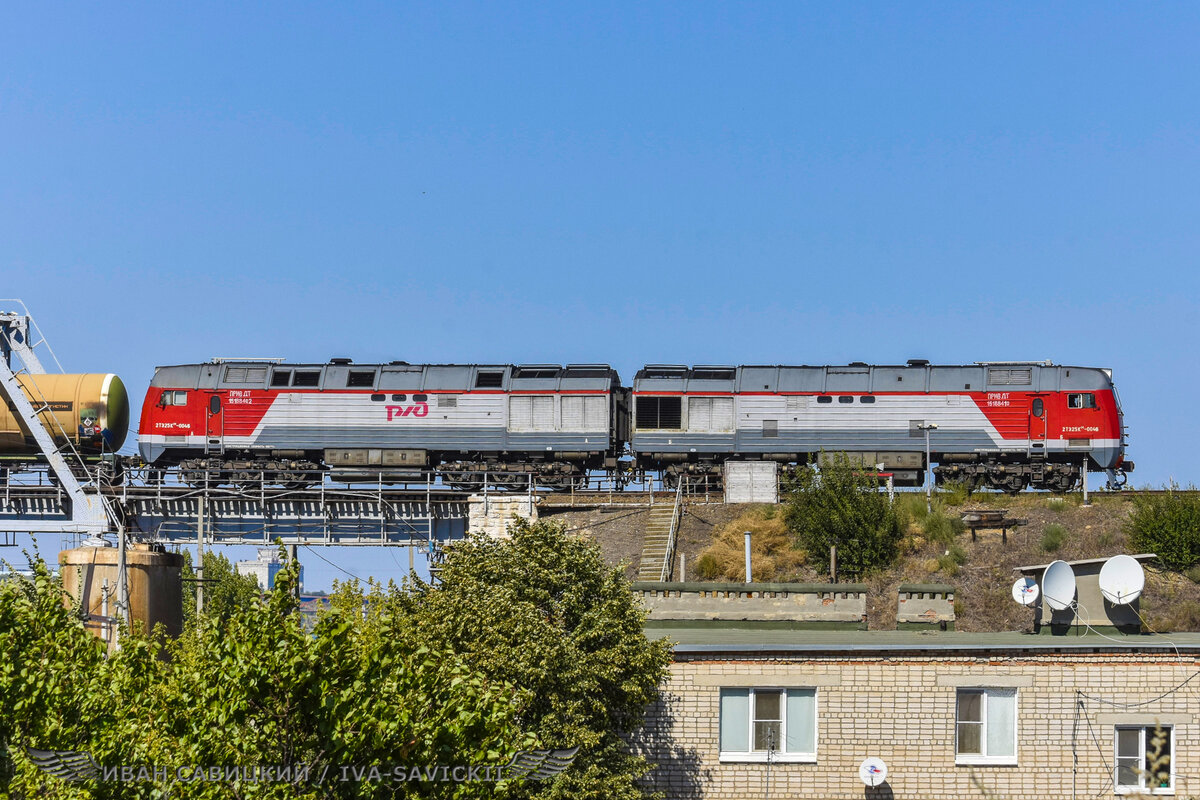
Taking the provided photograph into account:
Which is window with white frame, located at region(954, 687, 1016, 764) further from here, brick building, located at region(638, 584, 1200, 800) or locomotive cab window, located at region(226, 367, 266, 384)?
locomotive cab window, located at region(226, 367, 266, 384)

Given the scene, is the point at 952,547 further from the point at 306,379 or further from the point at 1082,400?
the point at 306,379

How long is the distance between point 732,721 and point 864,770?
235cm

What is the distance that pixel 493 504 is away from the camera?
46188 millimetres

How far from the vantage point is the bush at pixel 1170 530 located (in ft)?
132

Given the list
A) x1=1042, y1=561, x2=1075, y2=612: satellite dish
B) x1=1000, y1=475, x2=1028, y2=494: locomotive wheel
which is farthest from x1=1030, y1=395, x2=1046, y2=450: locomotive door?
x1=1042, y1=561, x2=1075, y2=612: satellite dish

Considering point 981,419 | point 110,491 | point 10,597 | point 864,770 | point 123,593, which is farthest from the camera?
point 981,419

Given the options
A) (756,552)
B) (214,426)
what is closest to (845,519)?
(756,552)

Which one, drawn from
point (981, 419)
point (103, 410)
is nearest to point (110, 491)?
point (103, 410)

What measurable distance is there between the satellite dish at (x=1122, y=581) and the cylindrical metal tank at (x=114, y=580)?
24.0 m

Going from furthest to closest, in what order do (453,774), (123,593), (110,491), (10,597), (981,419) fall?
(981,419) → (110,491) → (123,593) → (10,597) → (453,774)

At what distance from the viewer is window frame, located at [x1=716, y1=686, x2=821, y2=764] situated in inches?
858

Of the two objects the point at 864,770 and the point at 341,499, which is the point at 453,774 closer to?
the point at 864,770

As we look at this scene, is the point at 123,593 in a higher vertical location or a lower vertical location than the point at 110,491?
lower

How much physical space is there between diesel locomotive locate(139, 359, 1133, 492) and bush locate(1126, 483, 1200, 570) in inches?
279
